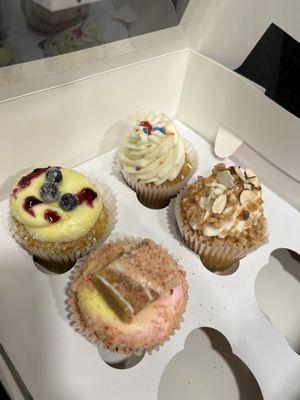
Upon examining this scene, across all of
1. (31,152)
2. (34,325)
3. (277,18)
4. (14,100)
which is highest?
(277,18)

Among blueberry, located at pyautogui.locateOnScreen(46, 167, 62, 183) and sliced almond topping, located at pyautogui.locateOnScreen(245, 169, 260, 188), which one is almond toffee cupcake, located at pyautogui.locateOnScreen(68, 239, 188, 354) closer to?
blueberry, located at pyautogui.locateOnScreen(46, 167, 62, 183)

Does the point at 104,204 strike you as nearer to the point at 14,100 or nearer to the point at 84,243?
the point at 84,243

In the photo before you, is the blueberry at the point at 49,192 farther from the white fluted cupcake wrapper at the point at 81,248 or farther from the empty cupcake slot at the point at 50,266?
the empty cupcake slot at the point at 50,266

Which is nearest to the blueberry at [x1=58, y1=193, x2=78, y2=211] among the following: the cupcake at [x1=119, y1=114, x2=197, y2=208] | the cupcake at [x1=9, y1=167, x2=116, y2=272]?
the cupcake at [x1=9, y1=167, x2=116, y2=272]

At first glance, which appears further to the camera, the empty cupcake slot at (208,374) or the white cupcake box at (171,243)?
the empty cupcake slot at (208,374)

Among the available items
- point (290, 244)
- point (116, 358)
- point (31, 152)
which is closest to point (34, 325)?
point (116, 358)

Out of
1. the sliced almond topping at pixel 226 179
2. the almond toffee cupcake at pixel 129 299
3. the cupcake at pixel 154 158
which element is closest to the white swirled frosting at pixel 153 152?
the cupcake at pixel 154 158
